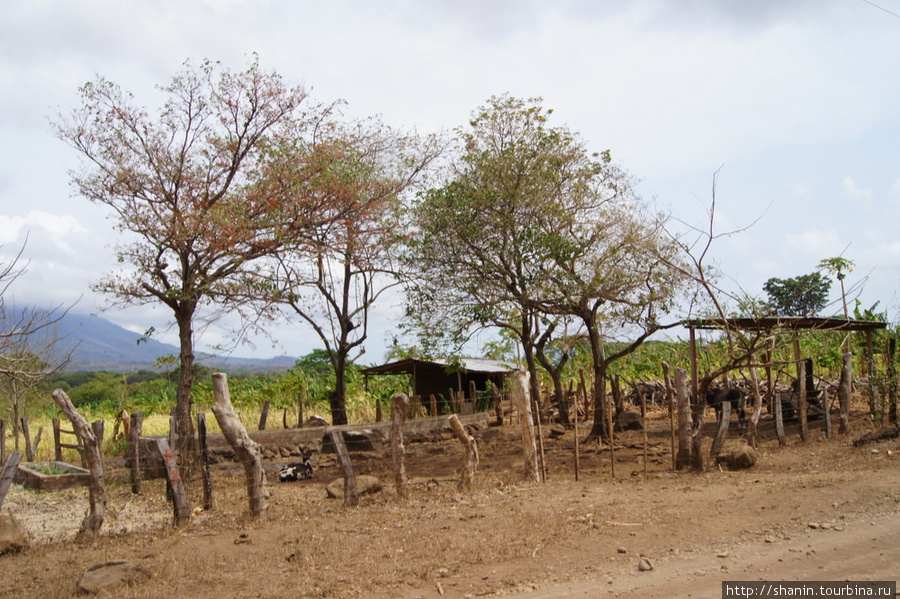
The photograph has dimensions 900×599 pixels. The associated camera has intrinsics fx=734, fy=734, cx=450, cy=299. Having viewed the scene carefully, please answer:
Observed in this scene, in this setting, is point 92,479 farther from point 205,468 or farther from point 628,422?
point 628,422

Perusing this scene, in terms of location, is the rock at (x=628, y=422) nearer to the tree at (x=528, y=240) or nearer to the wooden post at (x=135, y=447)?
the tree at (x=528, y=240)

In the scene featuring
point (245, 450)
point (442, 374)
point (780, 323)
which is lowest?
point (245, 450)

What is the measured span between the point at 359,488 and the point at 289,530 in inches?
78.0

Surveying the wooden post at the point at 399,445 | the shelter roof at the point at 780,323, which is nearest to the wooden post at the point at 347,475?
the wooden post at the point at 399,445

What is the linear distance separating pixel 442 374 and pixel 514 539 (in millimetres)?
17073

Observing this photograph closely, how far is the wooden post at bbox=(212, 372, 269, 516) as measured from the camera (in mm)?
8164

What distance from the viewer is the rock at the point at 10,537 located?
7.04 meters

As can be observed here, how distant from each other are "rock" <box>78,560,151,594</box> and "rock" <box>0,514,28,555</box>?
5.63ft

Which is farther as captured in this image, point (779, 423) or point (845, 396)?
point (845, 396)

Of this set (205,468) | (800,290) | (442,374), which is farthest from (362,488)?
(800,290)

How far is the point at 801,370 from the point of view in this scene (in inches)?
565

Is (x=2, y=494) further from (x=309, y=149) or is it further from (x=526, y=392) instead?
(x=309, y=149)

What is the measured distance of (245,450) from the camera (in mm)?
8242

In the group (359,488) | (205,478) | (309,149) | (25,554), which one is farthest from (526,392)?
(309,149)
